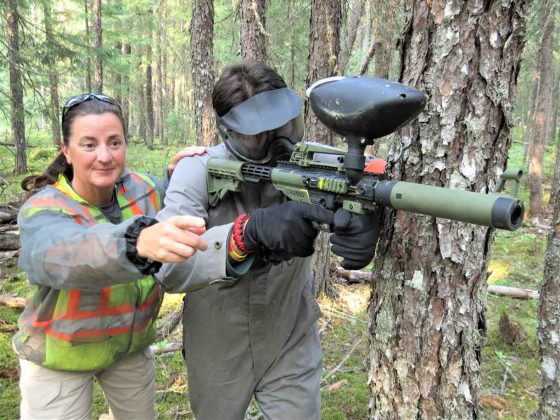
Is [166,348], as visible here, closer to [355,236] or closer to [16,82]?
[355,236]

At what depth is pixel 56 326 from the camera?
2234mm

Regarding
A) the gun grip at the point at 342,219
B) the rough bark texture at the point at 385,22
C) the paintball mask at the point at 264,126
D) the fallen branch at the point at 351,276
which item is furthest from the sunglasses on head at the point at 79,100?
the fallen branch at the point at 351,276

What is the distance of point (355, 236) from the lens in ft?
5.49

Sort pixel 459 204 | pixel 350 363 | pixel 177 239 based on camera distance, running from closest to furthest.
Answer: pixel 459 204
pixel 177 239
pixel 350 363

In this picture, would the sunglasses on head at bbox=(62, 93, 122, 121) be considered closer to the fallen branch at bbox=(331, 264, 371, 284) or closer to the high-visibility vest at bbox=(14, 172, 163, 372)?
the high-visibility vest at bbox=(14, 172, 163, 372)

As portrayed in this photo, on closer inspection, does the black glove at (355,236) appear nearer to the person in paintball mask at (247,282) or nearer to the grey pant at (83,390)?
the person in paintball mask at (247,282)

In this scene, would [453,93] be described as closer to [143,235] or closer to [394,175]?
[394,175]

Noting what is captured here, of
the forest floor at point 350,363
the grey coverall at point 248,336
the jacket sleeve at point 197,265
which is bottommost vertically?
the forest floor at point 350,363

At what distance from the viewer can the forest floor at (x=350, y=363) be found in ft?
12.5

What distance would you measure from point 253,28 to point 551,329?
201 inches

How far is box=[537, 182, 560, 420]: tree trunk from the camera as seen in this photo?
2814mm

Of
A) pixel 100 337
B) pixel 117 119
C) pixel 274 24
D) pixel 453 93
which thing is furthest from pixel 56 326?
pixel 274 24

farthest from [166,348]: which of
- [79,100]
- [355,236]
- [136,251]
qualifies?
[355,236]

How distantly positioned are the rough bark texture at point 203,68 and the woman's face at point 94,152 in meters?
4.08
